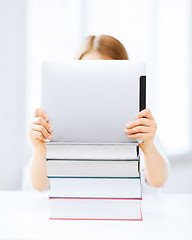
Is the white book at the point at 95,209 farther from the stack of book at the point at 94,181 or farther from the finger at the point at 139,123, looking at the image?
the finger at the point at 139,123

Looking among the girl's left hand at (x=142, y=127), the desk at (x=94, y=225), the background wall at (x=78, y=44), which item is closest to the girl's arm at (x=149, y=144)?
the girl's left hand at (x=142, y=127)

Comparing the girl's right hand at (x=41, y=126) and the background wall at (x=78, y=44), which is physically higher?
the background wall at (x=78, y=44)

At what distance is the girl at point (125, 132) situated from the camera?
2.12ft

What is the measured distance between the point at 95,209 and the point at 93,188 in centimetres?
4

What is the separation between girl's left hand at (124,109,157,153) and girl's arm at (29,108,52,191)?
0.15 metres

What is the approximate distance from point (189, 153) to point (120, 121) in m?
1.27

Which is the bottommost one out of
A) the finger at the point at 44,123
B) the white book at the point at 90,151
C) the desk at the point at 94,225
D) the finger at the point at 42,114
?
the desk at the point at 94,225

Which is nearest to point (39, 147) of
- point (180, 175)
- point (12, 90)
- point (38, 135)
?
point (38, 135)

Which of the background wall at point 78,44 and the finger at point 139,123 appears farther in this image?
the background wall at point 78,44

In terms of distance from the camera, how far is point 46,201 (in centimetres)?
78

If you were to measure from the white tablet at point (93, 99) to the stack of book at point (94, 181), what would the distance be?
27mm

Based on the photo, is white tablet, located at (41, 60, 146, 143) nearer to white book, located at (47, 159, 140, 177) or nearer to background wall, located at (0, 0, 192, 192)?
white book, located at (47, 159, 140, 177)

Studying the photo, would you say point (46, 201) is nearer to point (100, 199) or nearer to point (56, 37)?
point (100, 199)

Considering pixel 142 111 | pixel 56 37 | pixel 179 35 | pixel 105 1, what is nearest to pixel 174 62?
pixel 179 35
